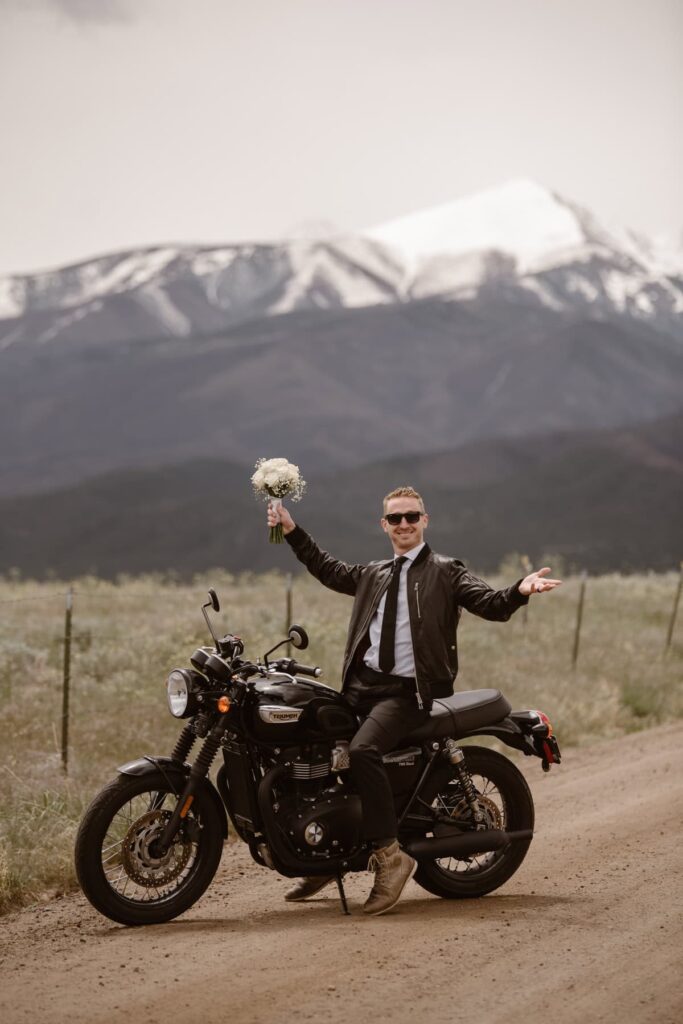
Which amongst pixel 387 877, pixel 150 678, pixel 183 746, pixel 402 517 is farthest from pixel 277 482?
pixel 150 678

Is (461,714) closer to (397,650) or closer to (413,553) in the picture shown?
(397,650)

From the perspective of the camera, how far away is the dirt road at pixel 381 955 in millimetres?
5402

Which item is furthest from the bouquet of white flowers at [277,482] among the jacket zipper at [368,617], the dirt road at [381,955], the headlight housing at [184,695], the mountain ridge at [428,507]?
the mountain ridge at [428,507]

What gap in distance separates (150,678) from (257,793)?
8044 millimetres

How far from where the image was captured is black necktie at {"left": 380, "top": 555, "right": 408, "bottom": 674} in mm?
6910

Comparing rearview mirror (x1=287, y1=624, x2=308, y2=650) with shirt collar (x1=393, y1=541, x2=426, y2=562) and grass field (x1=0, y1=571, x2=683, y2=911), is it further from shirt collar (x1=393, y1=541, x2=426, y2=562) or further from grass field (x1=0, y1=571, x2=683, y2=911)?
grass field (x1=0, y1=571, x2=683, y2=911)

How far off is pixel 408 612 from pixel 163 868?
1.78m

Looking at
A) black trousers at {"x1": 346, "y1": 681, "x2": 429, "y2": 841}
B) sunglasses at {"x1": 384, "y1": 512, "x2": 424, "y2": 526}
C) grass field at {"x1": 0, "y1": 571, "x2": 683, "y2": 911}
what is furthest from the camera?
grass field at {"x1": 0, "y1": 571, "x2": 683, "y2": 911}

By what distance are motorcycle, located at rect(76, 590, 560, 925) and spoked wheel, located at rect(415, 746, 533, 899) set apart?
33 millimetres

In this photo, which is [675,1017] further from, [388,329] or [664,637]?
[388,329]

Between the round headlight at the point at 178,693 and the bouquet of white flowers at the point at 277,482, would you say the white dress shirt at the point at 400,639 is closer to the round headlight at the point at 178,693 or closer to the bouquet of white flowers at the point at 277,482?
the bouquet of white flowers at the point at 277,482

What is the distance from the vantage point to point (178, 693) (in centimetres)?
665

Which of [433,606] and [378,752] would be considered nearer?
[378,752]

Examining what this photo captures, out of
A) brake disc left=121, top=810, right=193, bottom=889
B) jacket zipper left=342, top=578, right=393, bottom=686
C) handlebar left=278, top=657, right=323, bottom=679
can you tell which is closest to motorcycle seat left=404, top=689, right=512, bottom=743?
jacket zipper left=342, top=578, right=393, bottom=686
